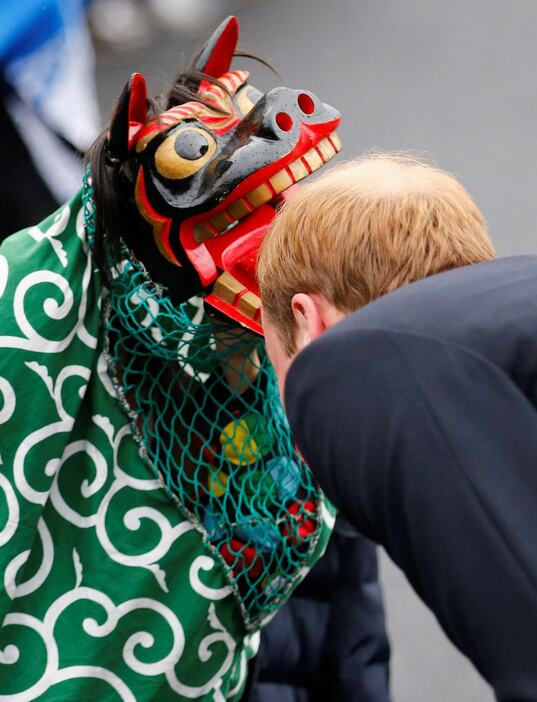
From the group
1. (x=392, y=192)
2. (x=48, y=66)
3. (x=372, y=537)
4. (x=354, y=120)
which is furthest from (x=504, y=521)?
(x=354, y=120)

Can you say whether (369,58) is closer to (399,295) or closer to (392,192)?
(392,192)

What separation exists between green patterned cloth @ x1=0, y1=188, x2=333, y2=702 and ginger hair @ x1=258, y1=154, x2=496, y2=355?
0.27 m

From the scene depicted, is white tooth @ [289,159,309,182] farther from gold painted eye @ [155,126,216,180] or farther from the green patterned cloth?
the green patterned cloth

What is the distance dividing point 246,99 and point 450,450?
52 cm

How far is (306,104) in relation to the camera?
792 mm

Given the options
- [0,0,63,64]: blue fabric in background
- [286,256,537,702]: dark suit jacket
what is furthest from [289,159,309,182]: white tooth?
[0,0,63,64]: blue fabric in background

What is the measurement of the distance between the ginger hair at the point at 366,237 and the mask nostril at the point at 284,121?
7.2 inches

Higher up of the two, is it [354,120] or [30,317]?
[30,317]

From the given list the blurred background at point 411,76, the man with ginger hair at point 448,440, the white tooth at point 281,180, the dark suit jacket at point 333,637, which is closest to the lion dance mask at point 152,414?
the white tooth at point 281,180

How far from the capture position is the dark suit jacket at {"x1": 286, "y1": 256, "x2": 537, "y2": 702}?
414 millimetres

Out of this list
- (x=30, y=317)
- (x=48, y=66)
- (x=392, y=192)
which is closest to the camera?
(x=392, y=192)

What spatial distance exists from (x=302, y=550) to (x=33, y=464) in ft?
0.80

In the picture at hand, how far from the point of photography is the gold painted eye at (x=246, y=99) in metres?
0.85

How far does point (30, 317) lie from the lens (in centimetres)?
79
